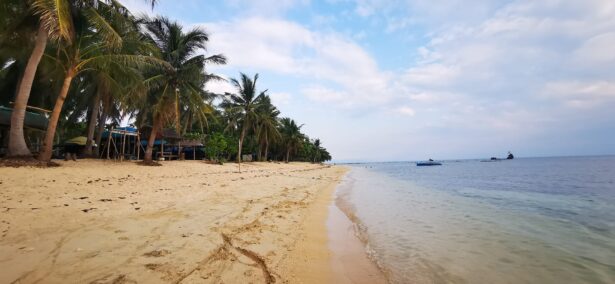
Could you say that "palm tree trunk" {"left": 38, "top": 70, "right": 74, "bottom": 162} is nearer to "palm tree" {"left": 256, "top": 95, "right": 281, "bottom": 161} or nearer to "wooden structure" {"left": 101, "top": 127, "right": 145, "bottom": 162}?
"wooden structure" {"left": 101, "top": 127, "right": 145, "bottom": 162}

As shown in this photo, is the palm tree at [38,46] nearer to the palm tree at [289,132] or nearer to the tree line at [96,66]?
the tree line at [96,66]

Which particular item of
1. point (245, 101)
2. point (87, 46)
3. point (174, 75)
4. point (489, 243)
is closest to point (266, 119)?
point (245, 101)

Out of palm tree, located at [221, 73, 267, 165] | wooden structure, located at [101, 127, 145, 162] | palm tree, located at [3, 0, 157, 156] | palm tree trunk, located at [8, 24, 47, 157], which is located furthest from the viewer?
palm tree, located at [221, 73, 267, 165]

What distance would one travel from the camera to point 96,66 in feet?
48.7

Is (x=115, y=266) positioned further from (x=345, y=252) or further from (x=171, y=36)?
(x=171, y=36)

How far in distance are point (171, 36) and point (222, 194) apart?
14683 mm

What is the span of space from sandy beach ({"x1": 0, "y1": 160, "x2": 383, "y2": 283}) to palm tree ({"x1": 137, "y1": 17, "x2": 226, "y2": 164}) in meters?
11.1

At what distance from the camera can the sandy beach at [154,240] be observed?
3139mm

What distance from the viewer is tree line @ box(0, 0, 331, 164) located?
11.5m

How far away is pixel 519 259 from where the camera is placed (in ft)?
15.6

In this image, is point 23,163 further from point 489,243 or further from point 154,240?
point 489,243

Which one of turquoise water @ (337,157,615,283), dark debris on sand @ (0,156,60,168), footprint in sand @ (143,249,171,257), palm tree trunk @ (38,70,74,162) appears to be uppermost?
palm tree trunk @ (38,70,74,162)

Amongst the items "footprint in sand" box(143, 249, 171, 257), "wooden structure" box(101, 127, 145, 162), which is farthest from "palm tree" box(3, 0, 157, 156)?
"footprint in sand" box(143, 249, 171, 257)

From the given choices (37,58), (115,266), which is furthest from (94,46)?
(115,266)
